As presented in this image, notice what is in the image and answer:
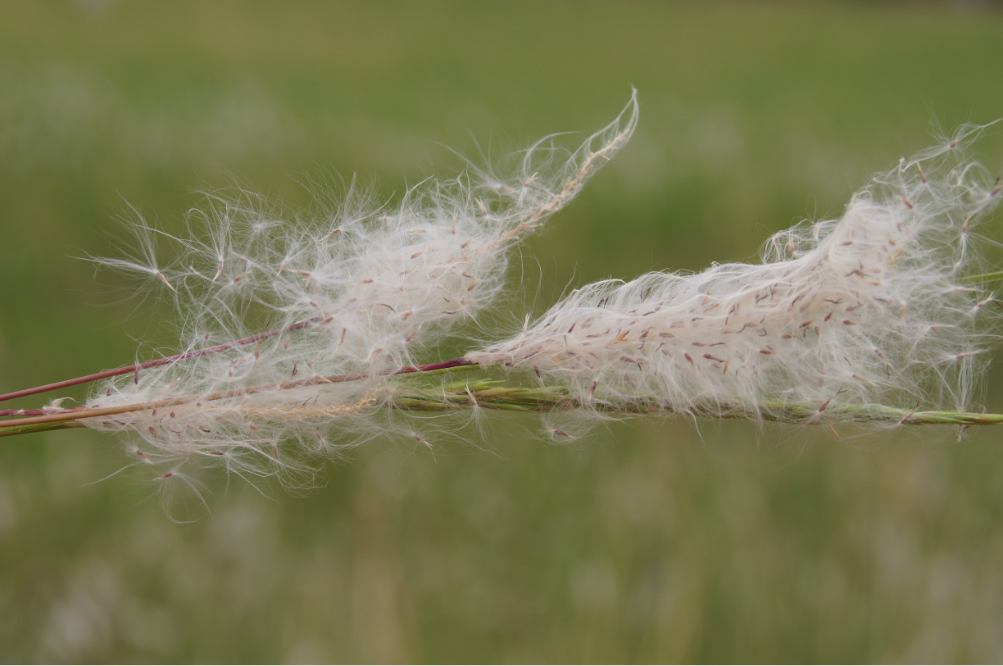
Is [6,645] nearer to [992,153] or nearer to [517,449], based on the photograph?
[517,449]

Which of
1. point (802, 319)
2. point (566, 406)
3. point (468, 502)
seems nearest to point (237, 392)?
point (566, 406)

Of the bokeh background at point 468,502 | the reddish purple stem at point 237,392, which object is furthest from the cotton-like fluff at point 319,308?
the bokeh background at point 468,502

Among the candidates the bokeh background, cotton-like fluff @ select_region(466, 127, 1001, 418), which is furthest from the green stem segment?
the bokeh background

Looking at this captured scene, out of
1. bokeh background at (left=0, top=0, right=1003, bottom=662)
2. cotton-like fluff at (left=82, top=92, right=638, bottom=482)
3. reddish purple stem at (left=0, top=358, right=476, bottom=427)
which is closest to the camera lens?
reddish purple stem at (left=0, top=358, right=476, bottom=427)

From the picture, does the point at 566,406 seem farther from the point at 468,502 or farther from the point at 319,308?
the point at 468,502

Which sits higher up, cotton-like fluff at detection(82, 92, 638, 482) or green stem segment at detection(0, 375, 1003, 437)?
cotton-like fluff at detection(82, 92, 638, 482)

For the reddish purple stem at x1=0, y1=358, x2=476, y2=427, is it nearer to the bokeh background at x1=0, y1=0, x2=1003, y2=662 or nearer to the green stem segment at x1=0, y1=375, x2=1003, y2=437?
the green stem segment at x1=0, y1=375, x2=1003, y2=437

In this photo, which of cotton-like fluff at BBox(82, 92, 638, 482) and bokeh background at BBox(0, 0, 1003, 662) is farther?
bokeh background at BBox(0, 0, 1003, 662)
